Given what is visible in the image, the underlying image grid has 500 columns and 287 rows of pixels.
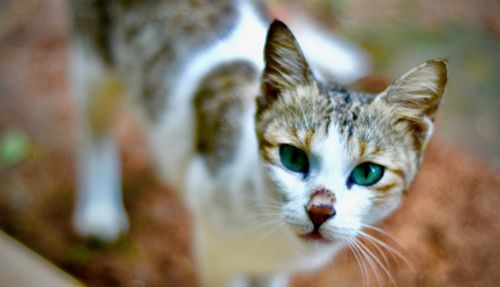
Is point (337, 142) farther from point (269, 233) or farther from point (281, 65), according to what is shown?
point (269, 233)

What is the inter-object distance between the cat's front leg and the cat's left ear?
3.22 feet

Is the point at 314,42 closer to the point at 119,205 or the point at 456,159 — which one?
the point at 456,159

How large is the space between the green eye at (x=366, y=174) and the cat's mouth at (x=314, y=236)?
112 mm

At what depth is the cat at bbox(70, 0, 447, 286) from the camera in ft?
3.71

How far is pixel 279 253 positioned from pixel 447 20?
3.70 ft

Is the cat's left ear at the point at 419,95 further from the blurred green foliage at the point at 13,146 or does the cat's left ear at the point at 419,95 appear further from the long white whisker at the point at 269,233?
the blurred green foliage at the point at 13,146

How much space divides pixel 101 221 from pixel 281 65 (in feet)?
3.71

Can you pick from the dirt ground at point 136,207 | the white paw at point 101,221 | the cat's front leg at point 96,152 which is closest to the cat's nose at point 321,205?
the dirt ground at point 136,207

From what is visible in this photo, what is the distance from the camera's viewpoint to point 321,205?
3.59ft

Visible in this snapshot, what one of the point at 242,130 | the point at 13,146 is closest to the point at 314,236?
the point at 242,130

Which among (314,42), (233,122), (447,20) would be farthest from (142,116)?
(447,20)

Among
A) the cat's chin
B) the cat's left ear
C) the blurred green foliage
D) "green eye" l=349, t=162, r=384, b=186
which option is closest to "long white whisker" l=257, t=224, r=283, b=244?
the cat's chin

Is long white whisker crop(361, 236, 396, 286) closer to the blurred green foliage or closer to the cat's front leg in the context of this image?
the cat's front leg

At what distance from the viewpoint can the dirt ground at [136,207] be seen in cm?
160
